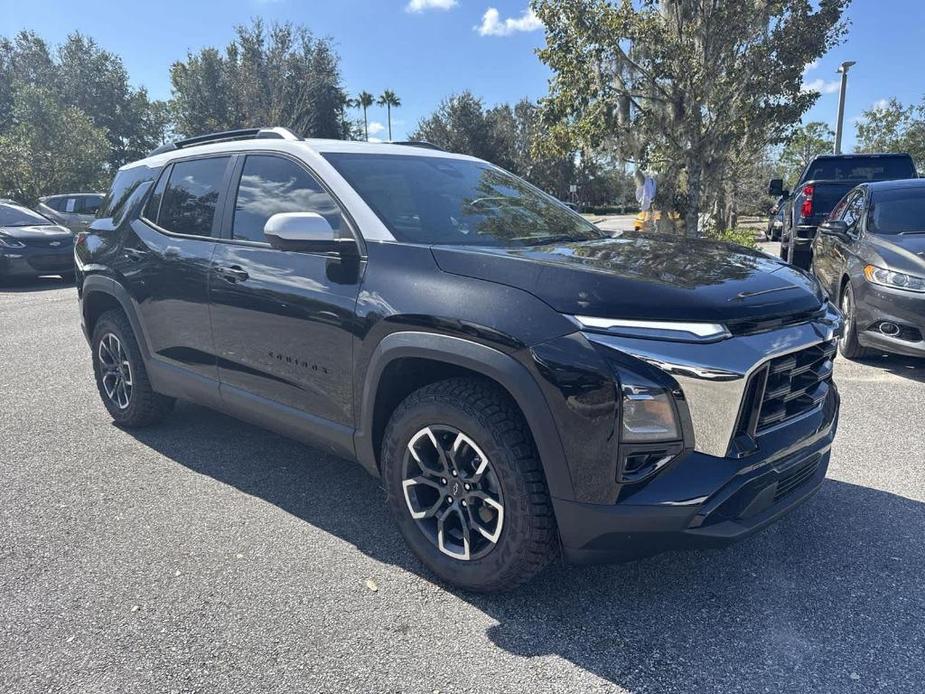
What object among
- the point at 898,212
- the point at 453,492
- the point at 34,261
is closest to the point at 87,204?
the point at 34,261

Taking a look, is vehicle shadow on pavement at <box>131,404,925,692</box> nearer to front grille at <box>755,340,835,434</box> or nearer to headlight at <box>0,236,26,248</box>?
front grille at <box>755,340,835,434</box>

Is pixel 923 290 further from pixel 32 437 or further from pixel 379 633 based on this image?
pixel 32 437

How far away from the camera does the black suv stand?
7.41 ft

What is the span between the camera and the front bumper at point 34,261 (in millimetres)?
12281

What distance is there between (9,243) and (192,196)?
10.7m

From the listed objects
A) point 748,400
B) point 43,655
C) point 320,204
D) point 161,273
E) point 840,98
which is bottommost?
point 43,655

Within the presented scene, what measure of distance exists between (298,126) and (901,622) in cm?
3107

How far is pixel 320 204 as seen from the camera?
321 cm

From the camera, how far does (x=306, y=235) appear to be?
9.48ft

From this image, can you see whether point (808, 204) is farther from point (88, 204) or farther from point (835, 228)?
point (88, 204)

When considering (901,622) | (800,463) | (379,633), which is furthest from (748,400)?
(379,633)

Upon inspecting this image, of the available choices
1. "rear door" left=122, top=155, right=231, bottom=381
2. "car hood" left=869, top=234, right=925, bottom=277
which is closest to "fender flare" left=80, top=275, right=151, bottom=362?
"rear door" left=122, top=155, right=231, bottom=381

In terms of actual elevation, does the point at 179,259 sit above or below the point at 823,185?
below

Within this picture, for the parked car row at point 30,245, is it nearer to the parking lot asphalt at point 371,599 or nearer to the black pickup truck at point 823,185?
the parking lot asphalt at point 371,599
